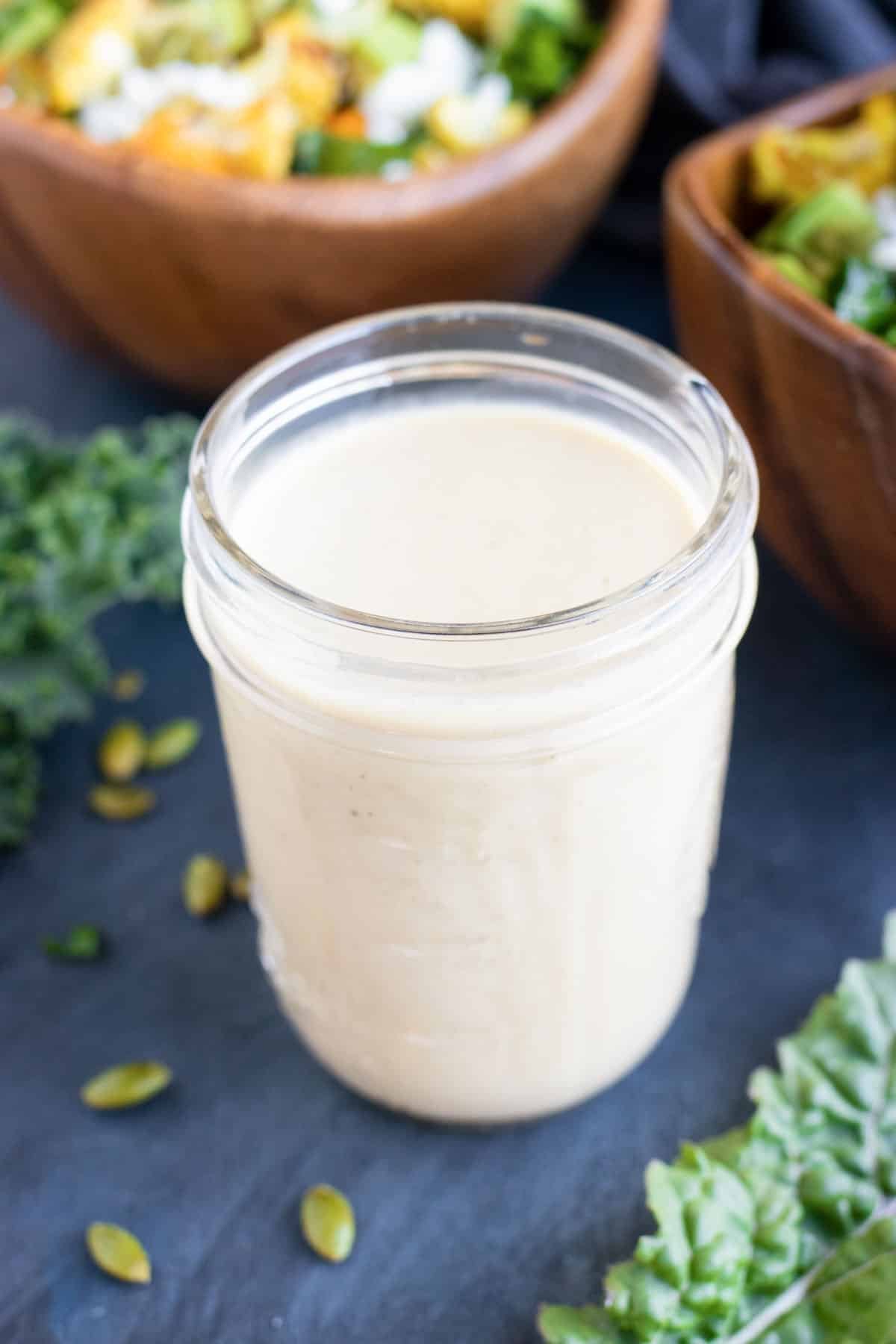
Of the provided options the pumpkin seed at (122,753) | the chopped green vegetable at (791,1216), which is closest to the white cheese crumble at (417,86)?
the pumpkin seed at (122,753)

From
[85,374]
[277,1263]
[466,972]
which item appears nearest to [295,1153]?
[277,1263]

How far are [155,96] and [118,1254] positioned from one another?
0.96 meters

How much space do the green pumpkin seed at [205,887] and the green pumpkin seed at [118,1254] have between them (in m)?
0.24

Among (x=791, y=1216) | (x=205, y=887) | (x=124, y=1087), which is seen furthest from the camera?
(x=205, y=887)

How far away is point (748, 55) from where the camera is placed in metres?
1.50

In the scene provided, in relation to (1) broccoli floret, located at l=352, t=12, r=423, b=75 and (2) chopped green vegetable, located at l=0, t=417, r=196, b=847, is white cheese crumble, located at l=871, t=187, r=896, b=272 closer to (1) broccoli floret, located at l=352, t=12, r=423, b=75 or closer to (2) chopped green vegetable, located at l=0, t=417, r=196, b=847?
(1) broccoli floret, located at l=352, t=12, r=423, b=75

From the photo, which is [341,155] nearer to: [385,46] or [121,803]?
[385,46]

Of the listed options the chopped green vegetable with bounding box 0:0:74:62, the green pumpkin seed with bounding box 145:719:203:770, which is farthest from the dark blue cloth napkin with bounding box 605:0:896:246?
the green pumpkin seed with bounding box 145:719:203:770

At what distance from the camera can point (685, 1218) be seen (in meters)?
0.79

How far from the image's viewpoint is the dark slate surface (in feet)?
2.81

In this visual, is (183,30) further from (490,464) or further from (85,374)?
(490,464)

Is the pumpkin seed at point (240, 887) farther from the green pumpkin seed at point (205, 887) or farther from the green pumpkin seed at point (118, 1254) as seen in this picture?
the green pumpkin seed at point (118, 1254)

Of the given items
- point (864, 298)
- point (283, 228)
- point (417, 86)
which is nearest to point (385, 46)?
point (417, 86)

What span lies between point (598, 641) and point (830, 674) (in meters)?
0.56
